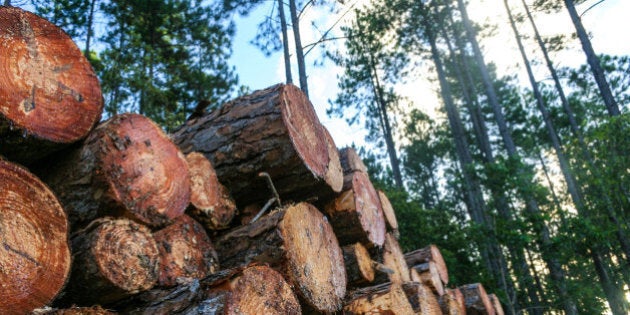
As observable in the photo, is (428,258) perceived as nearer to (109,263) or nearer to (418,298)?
(418,298)

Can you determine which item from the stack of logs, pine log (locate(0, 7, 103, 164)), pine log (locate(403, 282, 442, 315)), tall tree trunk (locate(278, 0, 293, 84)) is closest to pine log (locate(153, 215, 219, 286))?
the stack of logs

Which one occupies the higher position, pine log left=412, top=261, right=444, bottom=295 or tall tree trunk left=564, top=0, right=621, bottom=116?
tall tree trunk left=564, top=0, right=621, bottom=116

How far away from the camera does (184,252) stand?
86.8 inches

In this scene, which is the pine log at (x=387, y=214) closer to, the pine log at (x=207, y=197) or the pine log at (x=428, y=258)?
the pine log at (x=428, y=258)

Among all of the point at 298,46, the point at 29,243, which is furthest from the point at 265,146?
the point at 298,46

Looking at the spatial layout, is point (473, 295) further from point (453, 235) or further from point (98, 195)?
point (453, 235)

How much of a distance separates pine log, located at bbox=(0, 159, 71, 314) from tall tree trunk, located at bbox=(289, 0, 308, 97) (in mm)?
5810

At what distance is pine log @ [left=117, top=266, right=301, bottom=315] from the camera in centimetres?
159

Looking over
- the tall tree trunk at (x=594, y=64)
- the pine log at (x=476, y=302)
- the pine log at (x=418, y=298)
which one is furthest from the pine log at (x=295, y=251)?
the tall tree trunk at (x=594, y=64)

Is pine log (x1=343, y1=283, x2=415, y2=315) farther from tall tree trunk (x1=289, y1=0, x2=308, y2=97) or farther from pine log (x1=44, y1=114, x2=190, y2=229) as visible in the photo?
tall tree trunk (x1=289, y1=0, x2=308, y2=97)

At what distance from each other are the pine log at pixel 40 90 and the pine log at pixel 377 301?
5.55 feet

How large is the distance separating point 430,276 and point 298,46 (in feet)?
16.5

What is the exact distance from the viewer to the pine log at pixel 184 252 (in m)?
2.08

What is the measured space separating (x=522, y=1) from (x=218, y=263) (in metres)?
17.6
